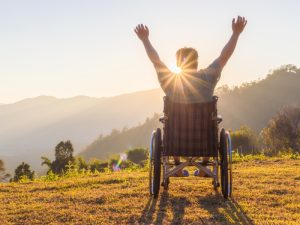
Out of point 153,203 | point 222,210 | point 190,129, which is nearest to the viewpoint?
point 222,210

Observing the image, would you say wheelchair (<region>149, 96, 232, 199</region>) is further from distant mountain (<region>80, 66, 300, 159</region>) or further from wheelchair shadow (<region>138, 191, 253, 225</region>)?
distant mountain (<region>80, 66, 300, 159</region>)

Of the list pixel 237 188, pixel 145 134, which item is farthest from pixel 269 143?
pixel 145 134

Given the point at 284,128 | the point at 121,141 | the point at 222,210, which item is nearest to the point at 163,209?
the point at 222,210

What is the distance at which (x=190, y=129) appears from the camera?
563 cm

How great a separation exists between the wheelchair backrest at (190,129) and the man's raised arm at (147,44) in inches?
19.5

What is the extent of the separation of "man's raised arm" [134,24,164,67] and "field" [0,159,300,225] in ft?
5.71

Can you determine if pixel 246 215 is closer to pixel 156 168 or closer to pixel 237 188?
pixel 156 168

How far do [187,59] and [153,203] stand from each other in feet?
6.36

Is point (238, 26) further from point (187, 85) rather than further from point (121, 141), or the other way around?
point (121, 141)

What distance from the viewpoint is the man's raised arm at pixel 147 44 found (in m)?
5.61

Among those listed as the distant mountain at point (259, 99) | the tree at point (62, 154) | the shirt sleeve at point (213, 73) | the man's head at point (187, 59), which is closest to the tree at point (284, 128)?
the tree at point (62, 154)

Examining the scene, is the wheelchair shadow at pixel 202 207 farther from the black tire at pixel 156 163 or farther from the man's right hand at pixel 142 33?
the man's right hand at pixel 142 33

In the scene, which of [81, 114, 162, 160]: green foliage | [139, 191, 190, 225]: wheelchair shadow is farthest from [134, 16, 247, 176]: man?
[81, 114, 162, 160]: green foliage

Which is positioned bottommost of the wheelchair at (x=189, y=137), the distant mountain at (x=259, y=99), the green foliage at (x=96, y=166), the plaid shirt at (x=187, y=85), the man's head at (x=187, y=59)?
the green foliage at (x=96, y=166)
